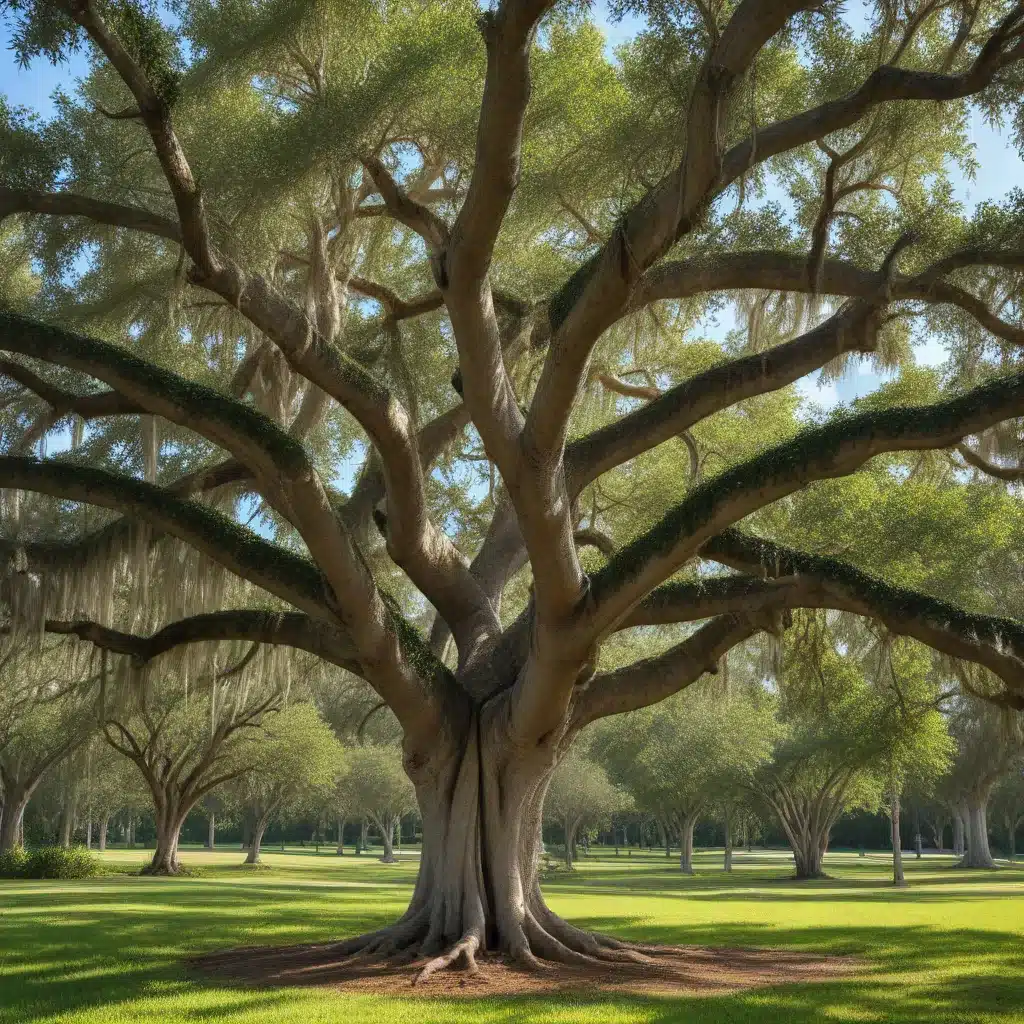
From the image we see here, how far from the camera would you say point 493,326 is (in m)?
6.78

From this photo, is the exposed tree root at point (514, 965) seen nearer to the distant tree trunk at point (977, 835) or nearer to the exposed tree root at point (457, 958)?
the exposed tree root at point (457, 958)

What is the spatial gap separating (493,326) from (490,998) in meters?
5.15

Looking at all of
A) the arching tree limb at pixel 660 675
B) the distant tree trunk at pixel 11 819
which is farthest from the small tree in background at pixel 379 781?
the arching tree limb at pixel 660 675

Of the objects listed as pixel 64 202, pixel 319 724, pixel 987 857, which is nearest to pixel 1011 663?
pixel 64 202

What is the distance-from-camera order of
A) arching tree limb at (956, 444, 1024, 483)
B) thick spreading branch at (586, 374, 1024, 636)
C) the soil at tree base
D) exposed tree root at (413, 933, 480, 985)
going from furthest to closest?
arching tree limb at (956, 444, 1024, 483), exposed tree root at (413, 933, 480, 985), the soil at tree base, thick spreading branch at (586, 374, 1024, 636)

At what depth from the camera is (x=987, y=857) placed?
46.2 meters

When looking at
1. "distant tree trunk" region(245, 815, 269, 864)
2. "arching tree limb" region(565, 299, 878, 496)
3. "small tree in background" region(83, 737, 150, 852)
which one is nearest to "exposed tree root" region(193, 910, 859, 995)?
"arching tree limb" region(565, 299, 878, 496)

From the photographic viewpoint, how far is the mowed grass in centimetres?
726

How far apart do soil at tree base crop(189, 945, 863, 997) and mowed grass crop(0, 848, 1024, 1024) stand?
399 millimetres

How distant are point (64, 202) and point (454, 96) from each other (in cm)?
474

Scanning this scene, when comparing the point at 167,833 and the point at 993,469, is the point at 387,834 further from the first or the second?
the point at 993,469

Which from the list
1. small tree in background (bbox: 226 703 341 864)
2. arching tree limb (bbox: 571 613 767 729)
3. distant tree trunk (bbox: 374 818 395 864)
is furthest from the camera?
distant tree trunk (bbox: 374 818 395 864)

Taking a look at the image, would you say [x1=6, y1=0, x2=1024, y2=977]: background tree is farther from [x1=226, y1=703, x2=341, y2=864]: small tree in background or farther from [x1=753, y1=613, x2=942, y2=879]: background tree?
[x1=226, y1=703, x2=341, y2=864]: small tree in background

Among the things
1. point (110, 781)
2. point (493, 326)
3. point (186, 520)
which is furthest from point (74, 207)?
point (110, 781)
